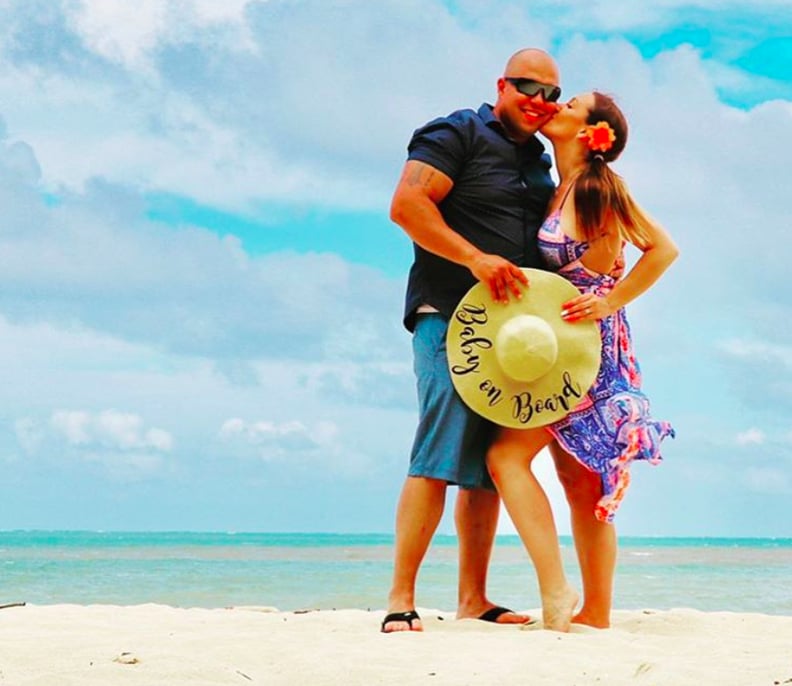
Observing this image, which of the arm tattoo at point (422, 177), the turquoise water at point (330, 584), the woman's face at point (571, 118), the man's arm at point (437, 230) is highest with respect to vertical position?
the woman's face at point (571, 118)

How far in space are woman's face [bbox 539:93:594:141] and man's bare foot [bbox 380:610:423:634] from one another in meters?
1.72

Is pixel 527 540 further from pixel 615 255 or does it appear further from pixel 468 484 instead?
pixel 615 255

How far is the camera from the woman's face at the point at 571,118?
4.18 metres

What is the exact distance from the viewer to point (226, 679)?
10.2 ft

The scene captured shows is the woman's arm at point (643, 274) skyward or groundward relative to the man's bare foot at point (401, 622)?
skyward

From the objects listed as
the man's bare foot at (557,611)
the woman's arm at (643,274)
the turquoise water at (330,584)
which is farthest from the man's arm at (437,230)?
the turquoise water at (330,584)

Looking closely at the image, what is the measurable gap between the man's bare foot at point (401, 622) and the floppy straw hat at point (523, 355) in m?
0.72

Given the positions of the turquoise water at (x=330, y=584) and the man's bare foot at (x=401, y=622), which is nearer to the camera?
the man's bare foot at (x=401, y=622)

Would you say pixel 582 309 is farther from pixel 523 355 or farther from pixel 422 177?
pixel 422 177

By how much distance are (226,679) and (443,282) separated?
164 centimetres

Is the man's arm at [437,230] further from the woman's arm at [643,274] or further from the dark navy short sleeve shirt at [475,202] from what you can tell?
the woman's arm at [643,274]

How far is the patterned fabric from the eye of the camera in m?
4.11

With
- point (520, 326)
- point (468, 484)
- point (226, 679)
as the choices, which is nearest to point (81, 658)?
point (226, 679)

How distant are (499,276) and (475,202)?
0.34 m
